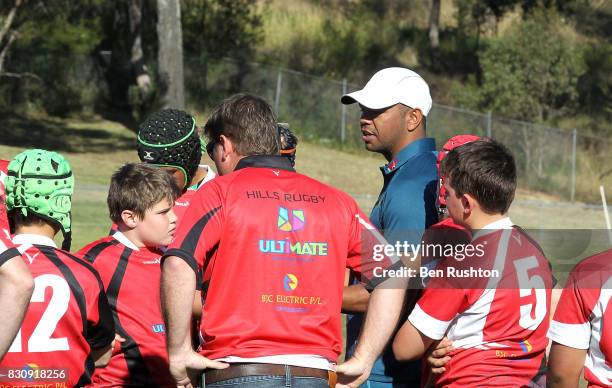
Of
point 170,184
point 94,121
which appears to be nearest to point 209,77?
point 94,121

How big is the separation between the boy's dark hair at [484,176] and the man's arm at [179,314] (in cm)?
132

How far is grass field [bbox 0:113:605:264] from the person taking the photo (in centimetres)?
2258

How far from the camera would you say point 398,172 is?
5348mm

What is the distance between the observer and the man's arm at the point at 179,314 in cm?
409

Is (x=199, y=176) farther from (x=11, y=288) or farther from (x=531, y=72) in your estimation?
(x=531, y=72)

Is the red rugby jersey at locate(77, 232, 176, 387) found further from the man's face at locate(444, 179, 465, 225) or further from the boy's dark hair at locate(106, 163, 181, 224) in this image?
the man's face at locate(444, 179, 465, 225)

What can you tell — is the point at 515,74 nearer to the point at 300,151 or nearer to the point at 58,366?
the point at 300,151

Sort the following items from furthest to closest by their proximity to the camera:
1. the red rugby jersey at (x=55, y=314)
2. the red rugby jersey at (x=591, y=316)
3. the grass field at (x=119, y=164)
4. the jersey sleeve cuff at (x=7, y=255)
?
the grass field at (x=119, y=164), the red rugby jersey at (x=55, y=314), the red rugby jersey at (x=591, y=316), the jersey sleeve cuff at (x=7, y=255)

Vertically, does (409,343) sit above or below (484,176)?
below

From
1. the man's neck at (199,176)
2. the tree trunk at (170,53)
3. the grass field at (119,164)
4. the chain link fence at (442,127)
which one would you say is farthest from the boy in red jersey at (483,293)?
the tree trunk at (170,53)

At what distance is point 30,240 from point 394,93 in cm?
216

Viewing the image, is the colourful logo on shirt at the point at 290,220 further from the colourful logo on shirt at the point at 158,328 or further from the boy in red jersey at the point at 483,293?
the colourful logo on shirt at the point at 158,328

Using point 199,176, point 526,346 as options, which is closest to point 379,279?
point 526,346

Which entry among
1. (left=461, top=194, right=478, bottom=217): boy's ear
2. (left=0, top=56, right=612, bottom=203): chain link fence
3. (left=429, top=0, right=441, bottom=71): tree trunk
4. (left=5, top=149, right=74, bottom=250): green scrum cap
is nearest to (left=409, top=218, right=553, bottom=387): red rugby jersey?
(left=461, top=194, right=478, bottom=217): boy's ear
